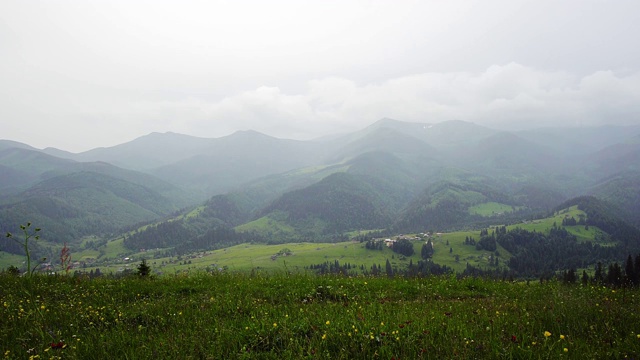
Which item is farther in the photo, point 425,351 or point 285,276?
point 285,276

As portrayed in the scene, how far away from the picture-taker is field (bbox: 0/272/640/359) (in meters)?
5.50

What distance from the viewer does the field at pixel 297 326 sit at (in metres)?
5.50

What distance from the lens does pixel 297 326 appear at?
664 cm

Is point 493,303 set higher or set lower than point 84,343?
lower

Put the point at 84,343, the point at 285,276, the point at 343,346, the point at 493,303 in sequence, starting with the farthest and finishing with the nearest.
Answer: the point at 285,276 < the point at 493,303 < the point at 84,343 < the point at 343,346

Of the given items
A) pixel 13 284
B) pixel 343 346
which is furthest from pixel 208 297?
pixel 13 284

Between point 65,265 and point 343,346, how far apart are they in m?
13.3

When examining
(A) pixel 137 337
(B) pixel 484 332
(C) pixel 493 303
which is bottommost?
(C) pixel 493 303

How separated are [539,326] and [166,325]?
8.06 m

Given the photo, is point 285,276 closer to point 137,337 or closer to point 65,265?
point 137,337

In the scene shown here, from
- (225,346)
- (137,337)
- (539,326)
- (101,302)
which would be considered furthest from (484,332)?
(101,302)

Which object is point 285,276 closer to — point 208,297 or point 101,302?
point 208,297

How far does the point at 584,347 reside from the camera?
529cm

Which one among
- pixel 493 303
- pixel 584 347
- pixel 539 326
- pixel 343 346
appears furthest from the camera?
pixel 493 303
